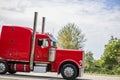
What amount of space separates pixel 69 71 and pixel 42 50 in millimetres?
2120

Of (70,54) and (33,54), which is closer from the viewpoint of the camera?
(70,54)

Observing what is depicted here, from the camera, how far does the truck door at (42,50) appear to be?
22.4m

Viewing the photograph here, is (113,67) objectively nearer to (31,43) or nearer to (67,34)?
(67,34)

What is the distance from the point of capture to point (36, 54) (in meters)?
22.6

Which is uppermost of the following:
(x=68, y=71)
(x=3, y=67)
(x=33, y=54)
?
(x=33, y=54)

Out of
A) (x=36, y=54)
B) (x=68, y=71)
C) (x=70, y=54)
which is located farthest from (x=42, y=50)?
(x=68, y=71)

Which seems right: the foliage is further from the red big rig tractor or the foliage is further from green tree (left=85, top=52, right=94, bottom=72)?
the red big rig tractor

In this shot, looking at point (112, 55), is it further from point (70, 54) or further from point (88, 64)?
point (70, 54)

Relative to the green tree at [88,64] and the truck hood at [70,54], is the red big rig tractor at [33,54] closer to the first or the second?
the truck hood at [70,54]

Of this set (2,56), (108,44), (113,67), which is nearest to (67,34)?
(113,67)

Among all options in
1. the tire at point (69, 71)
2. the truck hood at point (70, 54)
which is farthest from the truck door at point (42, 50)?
the tire at point (69, 71)

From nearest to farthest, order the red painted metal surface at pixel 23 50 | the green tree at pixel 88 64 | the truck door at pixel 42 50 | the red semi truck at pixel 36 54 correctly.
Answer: the red semi truck at pixel 36 54, the red painted metal surface at pixel 23 50, the truck door at pixel 42 50, the green tree at pixel 88 64

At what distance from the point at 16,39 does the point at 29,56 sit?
1.31m

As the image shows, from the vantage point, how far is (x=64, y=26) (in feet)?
215
